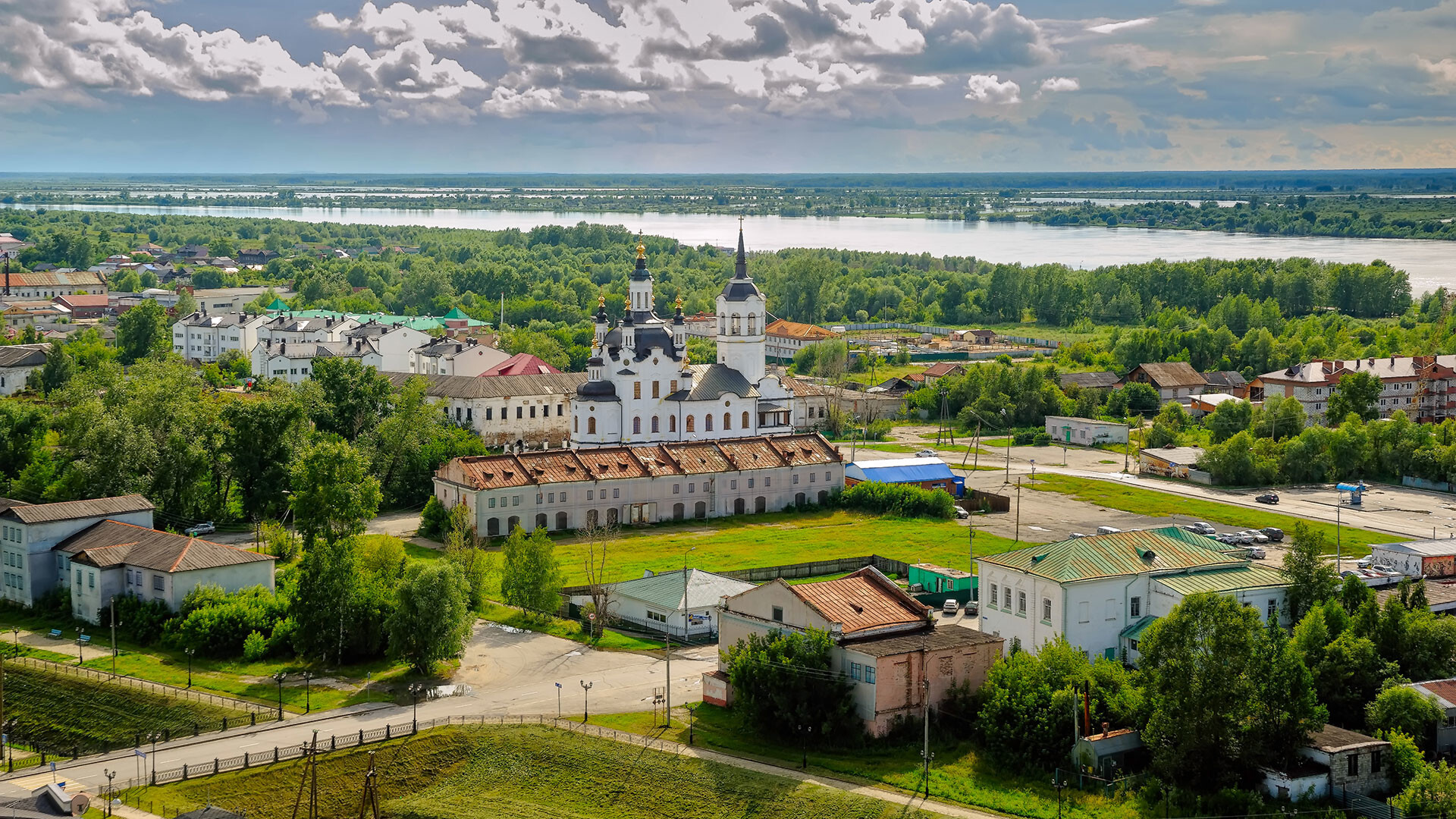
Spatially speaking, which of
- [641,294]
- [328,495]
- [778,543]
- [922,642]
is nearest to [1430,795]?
[922,642]

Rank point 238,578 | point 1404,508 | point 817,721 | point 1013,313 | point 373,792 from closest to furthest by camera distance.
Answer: point 373,792 < point 817,721 < point 238,578 < point 1404,508 < point 1013,313


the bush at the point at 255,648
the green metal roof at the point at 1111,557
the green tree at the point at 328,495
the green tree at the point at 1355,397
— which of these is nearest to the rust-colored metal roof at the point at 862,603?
the green metal roof at the point at 1111,557

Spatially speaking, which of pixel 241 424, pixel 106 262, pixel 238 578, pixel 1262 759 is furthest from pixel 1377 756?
pixel 106 262

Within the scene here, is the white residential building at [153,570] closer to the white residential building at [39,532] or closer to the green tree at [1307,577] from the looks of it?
the white residential building at [39,532]

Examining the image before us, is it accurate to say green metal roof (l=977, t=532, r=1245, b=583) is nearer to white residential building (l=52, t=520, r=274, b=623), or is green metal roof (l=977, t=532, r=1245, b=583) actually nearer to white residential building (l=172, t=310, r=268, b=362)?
white residential building (l=52, t=520, r=274, b=623)

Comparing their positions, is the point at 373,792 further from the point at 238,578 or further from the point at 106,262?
the point at 106,262

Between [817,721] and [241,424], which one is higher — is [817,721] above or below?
below

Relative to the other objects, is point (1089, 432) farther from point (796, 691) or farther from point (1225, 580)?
point (796, 691)

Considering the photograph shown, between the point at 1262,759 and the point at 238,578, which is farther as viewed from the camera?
the point at 238,578
